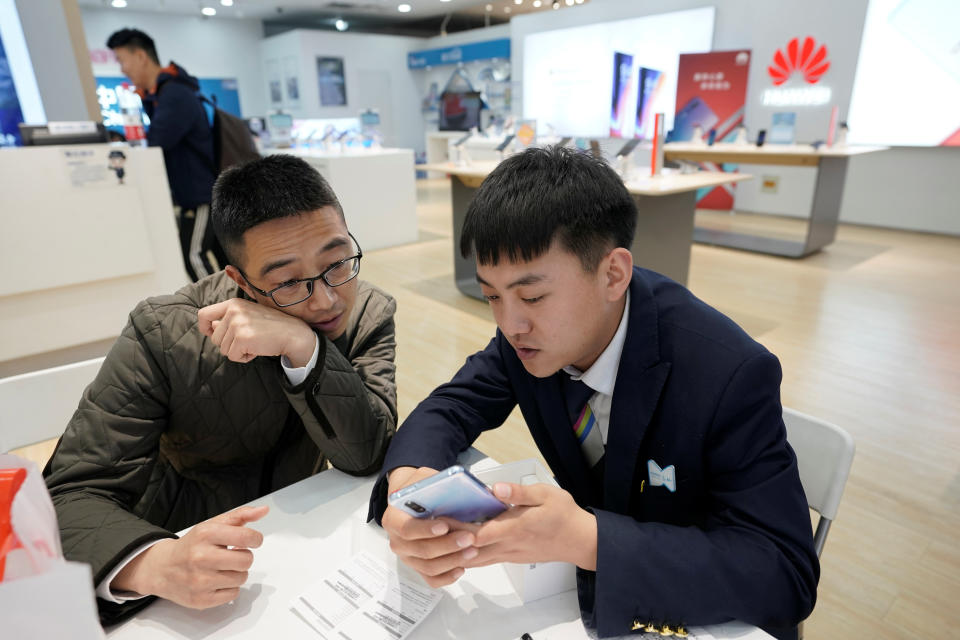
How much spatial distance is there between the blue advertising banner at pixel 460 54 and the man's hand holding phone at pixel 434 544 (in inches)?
453

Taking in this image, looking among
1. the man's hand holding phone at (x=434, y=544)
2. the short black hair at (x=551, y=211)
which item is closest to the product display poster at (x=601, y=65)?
the short black hair at (x=551, y=211)

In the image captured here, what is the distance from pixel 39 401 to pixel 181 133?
253 cm

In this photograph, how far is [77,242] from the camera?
2977 millimetres

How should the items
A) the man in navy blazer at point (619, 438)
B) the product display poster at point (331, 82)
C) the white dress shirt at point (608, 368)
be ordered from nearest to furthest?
the man in navy blazer at point (619, 438)
the white dress shirt at point (608, 368)
the product display poster at point (331, 82)

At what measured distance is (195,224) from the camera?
3.57 m

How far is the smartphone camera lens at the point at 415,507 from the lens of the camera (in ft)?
2.06

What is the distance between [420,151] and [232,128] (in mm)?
10832

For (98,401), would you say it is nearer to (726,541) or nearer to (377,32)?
(726,541)

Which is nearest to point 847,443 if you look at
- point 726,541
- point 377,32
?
point 726,541

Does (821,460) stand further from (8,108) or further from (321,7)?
(321,7)

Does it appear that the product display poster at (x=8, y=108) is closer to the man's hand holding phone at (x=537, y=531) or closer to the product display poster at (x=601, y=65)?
the man's hand holding phone at (x=537, y=531)

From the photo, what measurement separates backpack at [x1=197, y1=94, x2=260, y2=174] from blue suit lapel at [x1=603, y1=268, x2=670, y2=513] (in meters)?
3.22

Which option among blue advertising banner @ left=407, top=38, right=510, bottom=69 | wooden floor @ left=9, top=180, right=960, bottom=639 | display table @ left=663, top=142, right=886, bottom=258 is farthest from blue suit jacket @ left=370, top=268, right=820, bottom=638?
blue advertising banner @ left=407, top=38, right=510, bottom=69

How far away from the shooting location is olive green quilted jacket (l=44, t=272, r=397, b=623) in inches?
36.0
